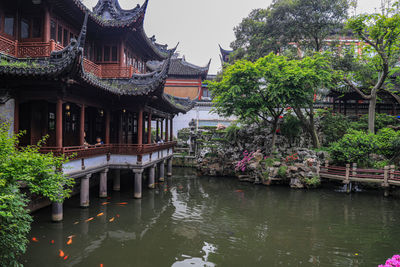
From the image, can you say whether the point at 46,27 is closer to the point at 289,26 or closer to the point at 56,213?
the point at 56,213

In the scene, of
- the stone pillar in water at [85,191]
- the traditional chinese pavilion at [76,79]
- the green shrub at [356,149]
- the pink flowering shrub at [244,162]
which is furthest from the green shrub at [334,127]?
the stone pillar in water at [85,191]

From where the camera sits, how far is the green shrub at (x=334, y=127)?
61.8 ft

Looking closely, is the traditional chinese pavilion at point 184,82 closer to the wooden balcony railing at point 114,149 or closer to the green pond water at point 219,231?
the wooden balcony railing at point 114,149

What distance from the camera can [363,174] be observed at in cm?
1427

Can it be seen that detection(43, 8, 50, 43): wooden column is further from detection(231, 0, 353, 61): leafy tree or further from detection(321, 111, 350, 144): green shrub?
detection(321, 111, 350, 144): green shrub

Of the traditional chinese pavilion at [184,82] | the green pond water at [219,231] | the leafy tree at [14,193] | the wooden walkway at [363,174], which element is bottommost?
the green pond water at [219,231]

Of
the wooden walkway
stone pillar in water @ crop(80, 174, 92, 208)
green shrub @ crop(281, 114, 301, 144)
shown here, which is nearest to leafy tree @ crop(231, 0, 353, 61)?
green shrub @ crop(281, 114, 301, 144)

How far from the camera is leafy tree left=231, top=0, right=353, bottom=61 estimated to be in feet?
59.3

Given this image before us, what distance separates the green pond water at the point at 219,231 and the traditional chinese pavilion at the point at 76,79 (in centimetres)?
124

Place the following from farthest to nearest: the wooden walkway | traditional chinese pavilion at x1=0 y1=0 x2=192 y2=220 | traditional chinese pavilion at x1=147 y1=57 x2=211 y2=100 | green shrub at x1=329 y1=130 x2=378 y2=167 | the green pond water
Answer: traditional chinese pavilion at x1=147 y1=57 x2=211 y2=100
green shrub at x1=329 y1=130 x2=378 y2=167
the wooden walkway
traditional chinese pavilion at x1=0 y1=0 x2=192 y2=220
the green pond water

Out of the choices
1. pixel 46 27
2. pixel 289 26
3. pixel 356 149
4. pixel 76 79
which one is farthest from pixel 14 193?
pixel 289 26

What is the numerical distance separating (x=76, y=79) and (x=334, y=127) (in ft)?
60.2

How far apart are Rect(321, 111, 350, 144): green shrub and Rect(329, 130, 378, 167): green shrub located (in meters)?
2.95

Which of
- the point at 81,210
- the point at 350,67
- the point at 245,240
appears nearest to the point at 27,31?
the point at 81,210
